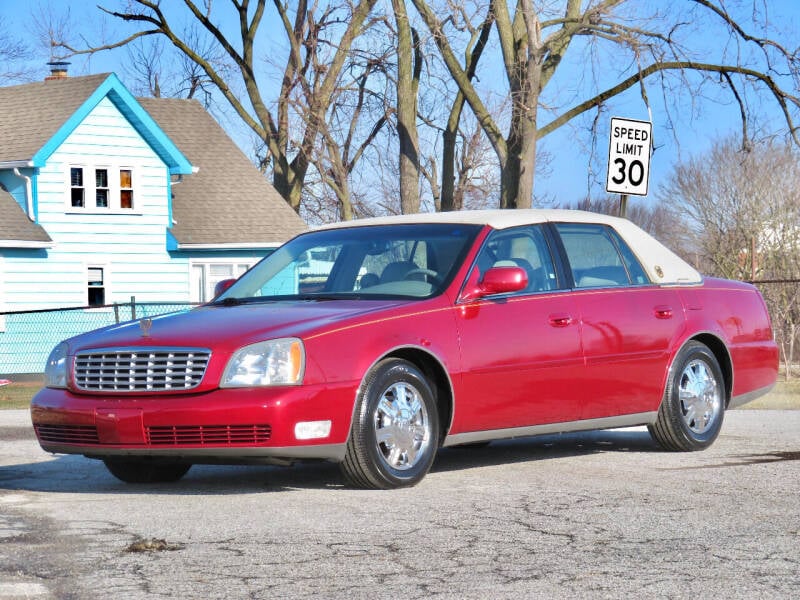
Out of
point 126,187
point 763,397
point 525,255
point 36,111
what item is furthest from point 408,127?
point 525,255

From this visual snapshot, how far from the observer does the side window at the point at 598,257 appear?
33.1ft

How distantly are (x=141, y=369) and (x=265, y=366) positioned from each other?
2.47 feet

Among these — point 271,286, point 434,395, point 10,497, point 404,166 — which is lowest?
point 10,497

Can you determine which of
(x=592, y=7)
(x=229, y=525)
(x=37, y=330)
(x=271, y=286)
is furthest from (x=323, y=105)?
(x=229, y=525)

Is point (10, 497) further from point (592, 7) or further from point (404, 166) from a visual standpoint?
point (404, 166)

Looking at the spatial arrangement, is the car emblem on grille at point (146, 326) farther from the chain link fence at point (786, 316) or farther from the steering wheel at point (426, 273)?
the chain link fence at point (786, 316)

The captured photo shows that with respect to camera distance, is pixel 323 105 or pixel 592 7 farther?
pixel 323 105

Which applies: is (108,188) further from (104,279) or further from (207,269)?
(207,269)

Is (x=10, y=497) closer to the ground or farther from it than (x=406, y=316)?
closer to the ground

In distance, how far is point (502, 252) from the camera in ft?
31.6

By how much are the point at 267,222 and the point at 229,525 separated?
3043 centimetres

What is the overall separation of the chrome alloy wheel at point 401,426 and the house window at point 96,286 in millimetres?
26886

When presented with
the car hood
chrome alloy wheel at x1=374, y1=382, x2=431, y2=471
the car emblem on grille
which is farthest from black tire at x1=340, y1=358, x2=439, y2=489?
the car emblem on grille

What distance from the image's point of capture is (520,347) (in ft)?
30.5
